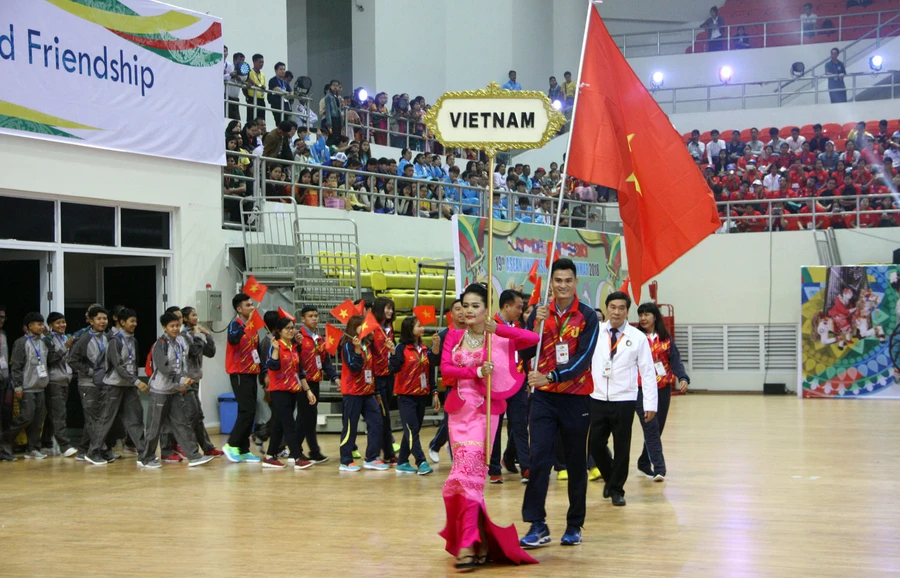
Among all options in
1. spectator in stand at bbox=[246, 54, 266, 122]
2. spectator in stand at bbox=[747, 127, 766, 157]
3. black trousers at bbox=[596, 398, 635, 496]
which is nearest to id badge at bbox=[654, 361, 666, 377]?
black trousers at bbox=[596, 398, 635, 496]

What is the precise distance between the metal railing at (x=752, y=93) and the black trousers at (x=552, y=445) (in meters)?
21.4

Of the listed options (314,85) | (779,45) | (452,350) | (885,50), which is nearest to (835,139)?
(885,50)

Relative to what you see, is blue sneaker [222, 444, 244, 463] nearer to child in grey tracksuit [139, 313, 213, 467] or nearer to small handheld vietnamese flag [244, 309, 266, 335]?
child in grey tracksuit [139, 313, 213, 467]

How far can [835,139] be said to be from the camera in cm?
2552

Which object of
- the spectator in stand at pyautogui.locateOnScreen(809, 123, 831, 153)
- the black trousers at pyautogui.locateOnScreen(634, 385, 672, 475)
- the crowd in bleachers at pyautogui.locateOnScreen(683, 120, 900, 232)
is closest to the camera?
the black trousers at pyautogui.locateOnScreen(634, 385, 672, 475)

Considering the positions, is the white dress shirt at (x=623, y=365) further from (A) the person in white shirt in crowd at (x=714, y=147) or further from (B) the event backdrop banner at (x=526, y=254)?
(A) the person in white shirt in crowd at (x=714, y=147)

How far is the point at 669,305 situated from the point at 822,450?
407 inches

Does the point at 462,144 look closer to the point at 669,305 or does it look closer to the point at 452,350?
the point at 452,350

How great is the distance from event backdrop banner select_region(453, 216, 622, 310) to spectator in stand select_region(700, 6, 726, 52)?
42.0 ft

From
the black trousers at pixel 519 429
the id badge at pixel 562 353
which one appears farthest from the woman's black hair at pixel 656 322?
the id badge at pixel 562 353

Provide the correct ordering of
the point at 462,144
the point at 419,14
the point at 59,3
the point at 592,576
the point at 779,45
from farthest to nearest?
the point at 779,45, the point at 419,14, the point at 59,3, the point at 462,144, the point at 592,576

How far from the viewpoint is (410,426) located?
10805 mm

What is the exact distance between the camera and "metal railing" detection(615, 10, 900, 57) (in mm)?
29062

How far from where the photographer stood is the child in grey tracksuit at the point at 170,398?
11422mm
